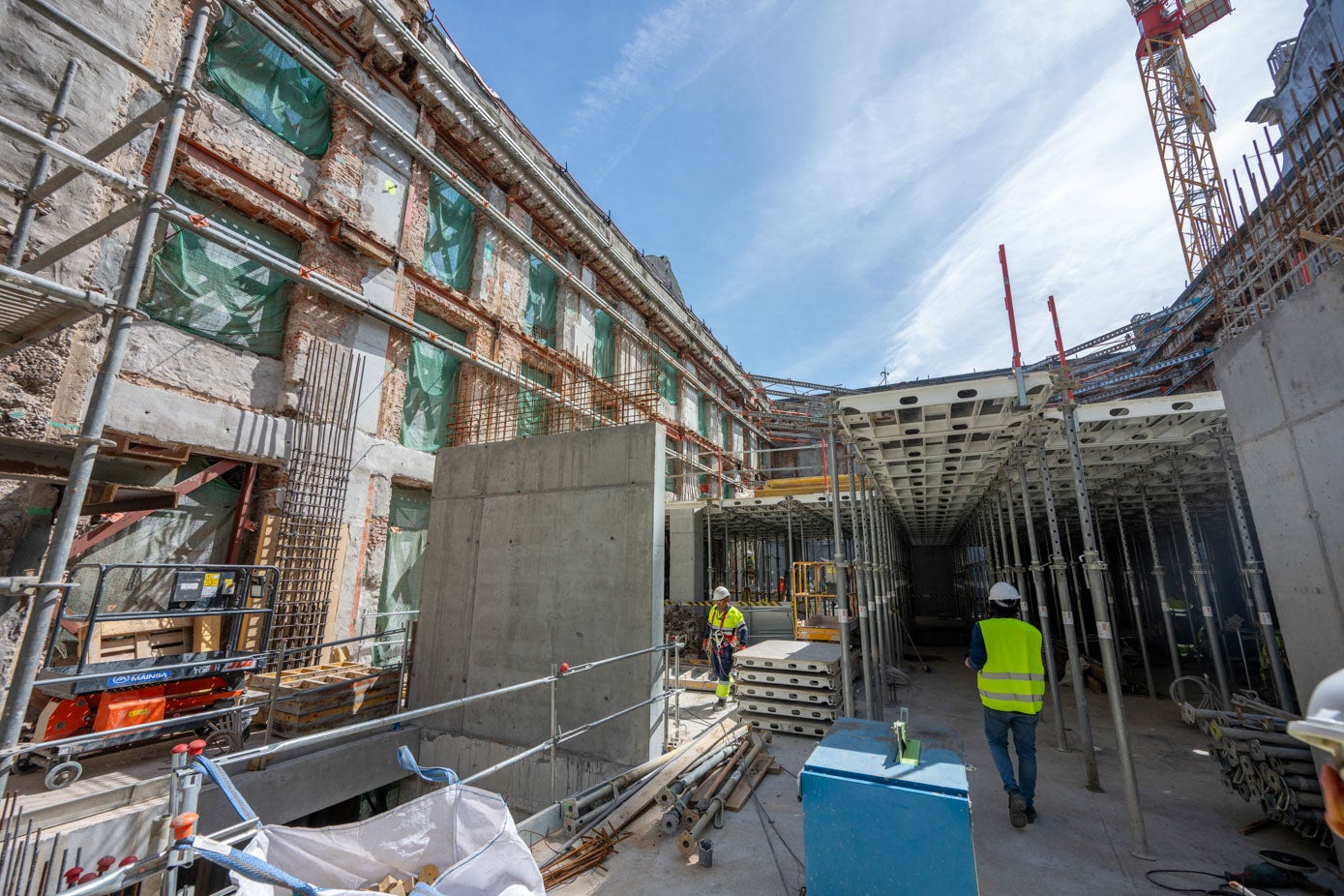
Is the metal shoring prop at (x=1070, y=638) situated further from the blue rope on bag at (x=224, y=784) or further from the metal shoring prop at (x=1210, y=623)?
the blue rope on bag at (x=224, y=784)

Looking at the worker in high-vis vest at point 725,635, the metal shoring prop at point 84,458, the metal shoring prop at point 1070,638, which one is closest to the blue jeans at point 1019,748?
the metal shoring prop at point 1070,638

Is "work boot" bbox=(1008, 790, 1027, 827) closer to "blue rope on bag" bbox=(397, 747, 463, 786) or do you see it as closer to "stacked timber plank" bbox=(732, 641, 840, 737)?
"stacked timber plank" bbox=(732, 641, 840, 737)

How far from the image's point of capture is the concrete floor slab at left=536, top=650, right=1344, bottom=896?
3914mm

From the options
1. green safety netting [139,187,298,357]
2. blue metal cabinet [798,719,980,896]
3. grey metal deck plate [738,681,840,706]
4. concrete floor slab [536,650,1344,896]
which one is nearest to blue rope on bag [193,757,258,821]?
concrete floor slab [536,650,1344,896]

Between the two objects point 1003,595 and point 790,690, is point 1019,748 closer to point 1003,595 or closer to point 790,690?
point 1003,595

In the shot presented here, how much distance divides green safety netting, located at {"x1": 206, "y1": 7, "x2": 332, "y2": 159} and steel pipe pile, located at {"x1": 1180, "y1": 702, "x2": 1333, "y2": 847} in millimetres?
16666

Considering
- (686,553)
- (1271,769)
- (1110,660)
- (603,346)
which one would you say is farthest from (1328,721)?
(603,346)

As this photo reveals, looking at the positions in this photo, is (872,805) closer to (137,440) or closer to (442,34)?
(137,440)

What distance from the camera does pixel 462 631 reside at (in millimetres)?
8359

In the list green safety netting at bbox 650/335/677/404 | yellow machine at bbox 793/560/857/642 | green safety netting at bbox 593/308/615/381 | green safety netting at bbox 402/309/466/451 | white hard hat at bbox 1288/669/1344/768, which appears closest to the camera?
white hard hat at bbox 1288/669/1344/768

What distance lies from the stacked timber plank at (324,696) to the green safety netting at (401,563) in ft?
7.46

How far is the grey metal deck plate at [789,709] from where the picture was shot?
7.27 metres

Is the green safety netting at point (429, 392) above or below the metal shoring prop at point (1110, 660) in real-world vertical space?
above

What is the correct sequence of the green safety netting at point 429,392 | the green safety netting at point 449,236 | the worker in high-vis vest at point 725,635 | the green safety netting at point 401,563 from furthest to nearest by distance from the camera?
the green safety netting at point 449,236 < the green safety netting at point 429,392 < the green safety netting at point 401,563 < the worker in high-vis vest at point 725,635
